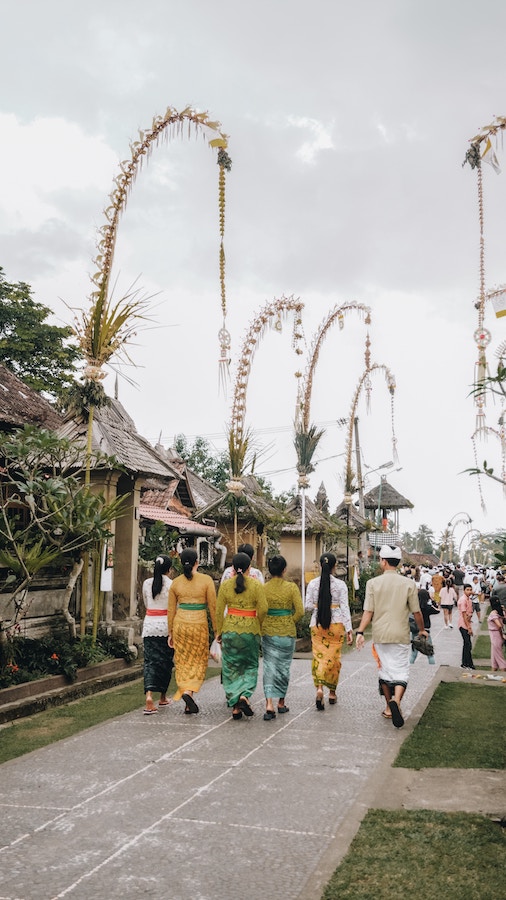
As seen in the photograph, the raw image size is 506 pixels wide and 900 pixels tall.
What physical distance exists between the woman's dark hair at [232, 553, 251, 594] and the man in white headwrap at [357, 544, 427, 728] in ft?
4.37

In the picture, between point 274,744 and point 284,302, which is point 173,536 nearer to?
point 284,302

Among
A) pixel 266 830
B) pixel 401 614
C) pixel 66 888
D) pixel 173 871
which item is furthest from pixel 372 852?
pixel 401 614

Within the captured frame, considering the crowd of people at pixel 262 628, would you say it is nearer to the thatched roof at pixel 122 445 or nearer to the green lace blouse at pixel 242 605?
the green lace blouse at pixel 242 605

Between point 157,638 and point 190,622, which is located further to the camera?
point 157,638

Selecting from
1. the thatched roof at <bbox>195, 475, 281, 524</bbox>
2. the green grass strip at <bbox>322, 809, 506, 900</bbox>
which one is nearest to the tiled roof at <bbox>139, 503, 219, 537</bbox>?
the thatched roof at <bbox>195, 475, 281, 524</bbox>

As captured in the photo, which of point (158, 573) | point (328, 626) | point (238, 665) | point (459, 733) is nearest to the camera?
point (459, 733)

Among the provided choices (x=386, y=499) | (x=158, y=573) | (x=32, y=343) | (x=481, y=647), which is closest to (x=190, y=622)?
(x=158, y=573)

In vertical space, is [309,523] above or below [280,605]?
above

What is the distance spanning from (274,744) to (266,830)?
228cm

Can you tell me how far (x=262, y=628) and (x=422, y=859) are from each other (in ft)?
15.0

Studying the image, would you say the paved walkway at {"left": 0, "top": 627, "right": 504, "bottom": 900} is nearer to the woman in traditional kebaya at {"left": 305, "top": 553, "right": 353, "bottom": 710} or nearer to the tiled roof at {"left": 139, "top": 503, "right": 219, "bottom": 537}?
the woman in traditional kebaya at {"left": 305, "top": 553, "right": 353, "bottom": 710}

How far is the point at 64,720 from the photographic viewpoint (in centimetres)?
864

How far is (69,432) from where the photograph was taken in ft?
42.6

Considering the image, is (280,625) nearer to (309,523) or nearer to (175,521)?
(309,523)
